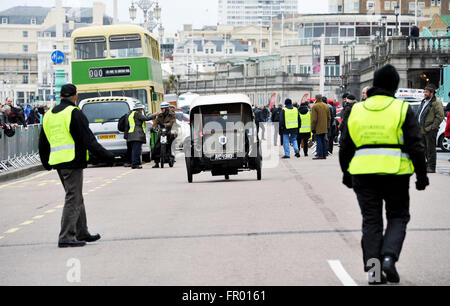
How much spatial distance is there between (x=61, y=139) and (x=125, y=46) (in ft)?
74.3

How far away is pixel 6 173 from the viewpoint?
23969mm

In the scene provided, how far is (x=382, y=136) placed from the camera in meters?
7.71

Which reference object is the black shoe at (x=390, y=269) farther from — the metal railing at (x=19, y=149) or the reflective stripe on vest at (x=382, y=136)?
the metal railing at (x=19, y=149)

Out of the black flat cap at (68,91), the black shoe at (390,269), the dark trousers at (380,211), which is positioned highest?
the black flat cap at (68,91)

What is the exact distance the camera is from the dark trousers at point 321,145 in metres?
27.9

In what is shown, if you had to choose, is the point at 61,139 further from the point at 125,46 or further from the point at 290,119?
the point at 125,46

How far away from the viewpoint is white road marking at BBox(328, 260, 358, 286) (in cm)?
769

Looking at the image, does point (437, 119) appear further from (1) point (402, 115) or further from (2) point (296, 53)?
(2) point (296, 53)

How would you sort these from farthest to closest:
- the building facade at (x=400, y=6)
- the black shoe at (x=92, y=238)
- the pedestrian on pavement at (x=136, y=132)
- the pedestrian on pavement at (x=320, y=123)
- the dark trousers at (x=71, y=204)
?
the building facade at (x=400, y=6)
the pedestrian on pavement at (x=320, y=123)
the pedestrian on pavement at (x=136, y=132)
the black shoe at (x=92, y=238)
the dark trousers at (x=71, y=204)

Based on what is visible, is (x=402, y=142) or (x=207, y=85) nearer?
(x=402, y=142)

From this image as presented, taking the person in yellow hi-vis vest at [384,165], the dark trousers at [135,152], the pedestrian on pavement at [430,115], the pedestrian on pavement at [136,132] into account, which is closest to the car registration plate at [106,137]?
the pedestrian on pavement at [136,132]

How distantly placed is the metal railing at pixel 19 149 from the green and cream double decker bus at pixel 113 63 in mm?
3160

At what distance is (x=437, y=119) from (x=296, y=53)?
113 meters
